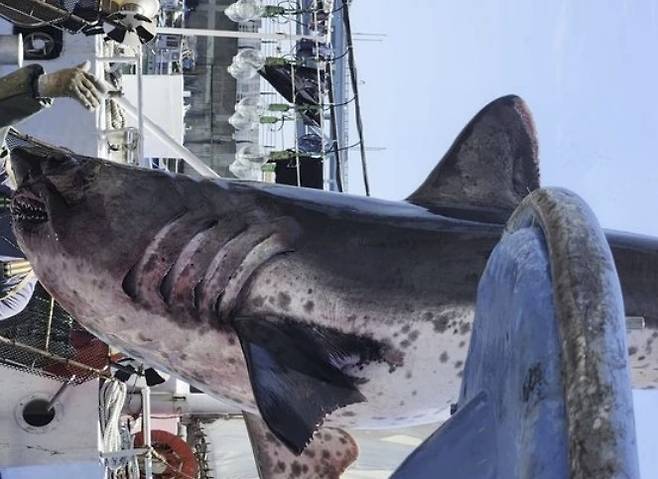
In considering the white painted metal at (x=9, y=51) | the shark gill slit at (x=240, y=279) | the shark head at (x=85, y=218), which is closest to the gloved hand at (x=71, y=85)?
the shark head at (x=85, y=218)

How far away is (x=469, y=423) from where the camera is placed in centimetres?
161

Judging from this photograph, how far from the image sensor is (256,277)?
3270 mm

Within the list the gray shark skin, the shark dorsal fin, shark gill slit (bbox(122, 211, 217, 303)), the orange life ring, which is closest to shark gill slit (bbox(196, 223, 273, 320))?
the gray shark skin

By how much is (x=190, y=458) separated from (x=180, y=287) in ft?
34.9

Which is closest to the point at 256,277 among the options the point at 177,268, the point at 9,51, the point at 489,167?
the point at 177,268

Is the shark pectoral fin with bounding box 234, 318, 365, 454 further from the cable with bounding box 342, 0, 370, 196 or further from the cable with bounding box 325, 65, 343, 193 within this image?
the cable with bounding box 325, 65, 343, 193

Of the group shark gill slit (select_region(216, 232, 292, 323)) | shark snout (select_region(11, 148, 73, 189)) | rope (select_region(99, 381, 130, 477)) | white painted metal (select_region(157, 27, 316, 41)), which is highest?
white painted metal (select_region(157, 27, 316, 41))

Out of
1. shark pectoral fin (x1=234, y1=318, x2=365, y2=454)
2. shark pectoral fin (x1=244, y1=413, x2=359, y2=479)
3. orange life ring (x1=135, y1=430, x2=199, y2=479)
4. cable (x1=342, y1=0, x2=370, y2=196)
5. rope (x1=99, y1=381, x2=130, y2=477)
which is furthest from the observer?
cable (x1=342, y1=0, x2=370, y2=196)

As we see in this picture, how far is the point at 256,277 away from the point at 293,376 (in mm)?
517

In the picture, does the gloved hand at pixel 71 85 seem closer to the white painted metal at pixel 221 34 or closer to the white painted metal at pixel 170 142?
the white painted metal at pixel 170 142

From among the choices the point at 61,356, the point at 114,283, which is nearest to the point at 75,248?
the point at 114,283

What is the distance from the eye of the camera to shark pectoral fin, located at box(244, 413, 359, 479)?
3.61 meters

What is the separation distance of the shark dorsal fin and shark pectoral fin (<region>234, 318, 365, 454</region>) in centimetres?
93

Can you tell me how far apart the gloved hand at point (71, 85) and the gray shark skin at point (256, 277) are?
181 centimetres
